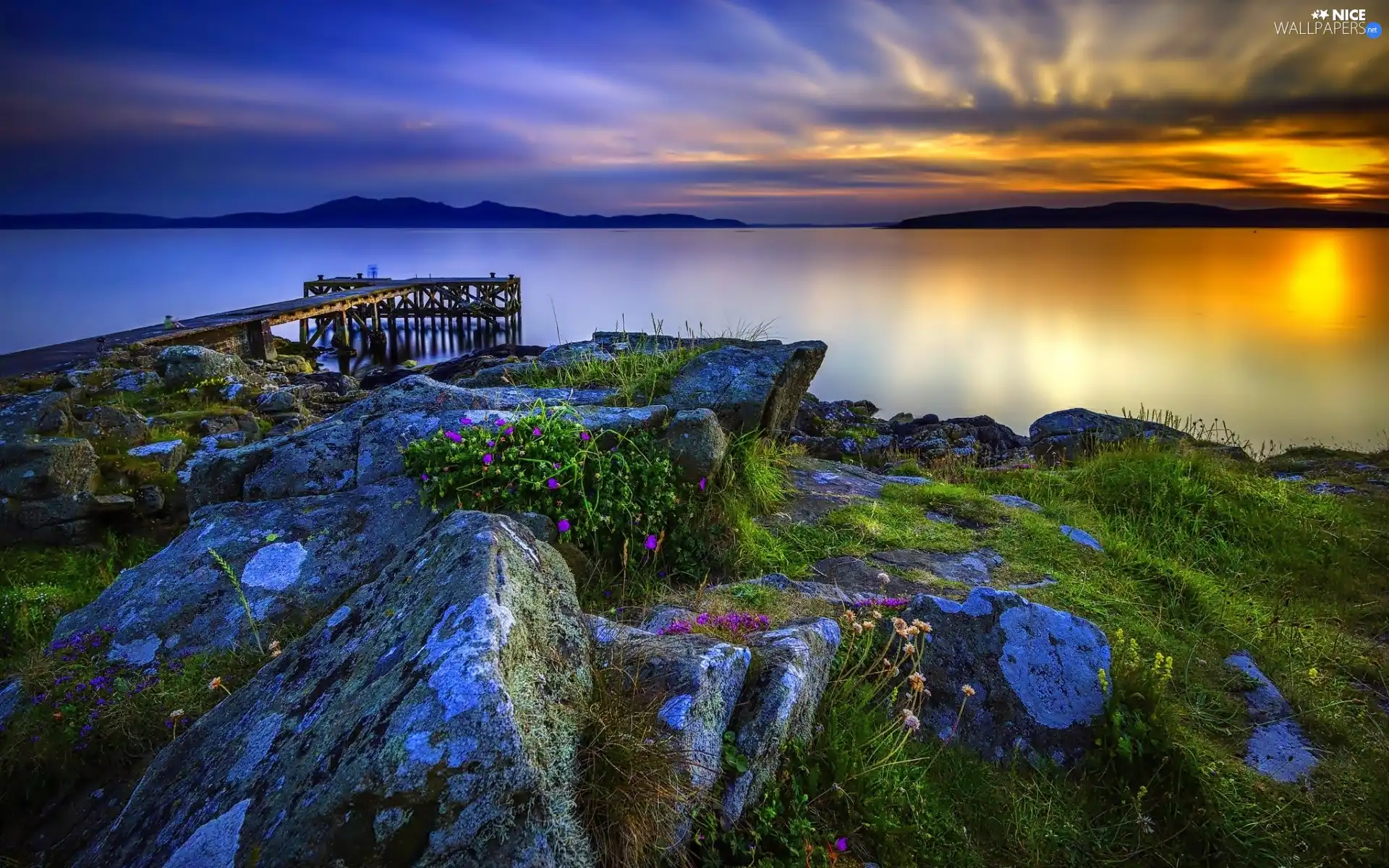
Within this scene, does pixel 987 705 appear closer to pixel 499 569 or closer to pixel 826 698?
pixel 826 698

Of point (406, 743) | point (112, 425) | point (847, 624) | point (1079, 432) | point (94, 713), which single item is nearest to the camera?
point (406, 743)

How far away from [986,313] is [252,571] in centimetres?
3810

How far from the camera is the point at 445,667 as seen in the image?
184 cm

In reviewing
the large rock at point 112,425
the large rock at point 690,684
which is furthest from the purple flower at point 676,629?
the large rock at point 112,425

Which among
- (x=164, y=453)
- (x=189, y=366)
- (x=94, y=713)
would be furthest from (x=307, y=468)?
(x=189, y=366)

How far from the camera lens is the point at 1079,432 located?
12.2 meters

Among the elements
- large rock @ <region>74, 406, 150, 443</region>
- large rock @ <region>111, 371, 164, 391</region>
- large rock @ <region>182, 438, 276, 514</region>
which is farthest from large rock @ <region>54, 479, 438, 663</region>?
large rock @ <region>111, 371, 164, 391</region>

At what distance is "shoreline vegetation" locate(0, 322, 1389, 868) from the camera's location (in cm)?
256

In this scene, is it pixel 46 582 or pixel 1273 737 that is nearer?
pixel 1273 737

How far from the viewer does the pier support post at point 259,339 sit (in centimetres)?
2000

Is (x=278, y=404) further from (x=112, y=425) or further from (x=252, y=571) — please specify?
(x=252, y=571)

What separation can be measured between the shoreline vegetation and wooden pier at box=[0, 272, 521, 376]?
987cm

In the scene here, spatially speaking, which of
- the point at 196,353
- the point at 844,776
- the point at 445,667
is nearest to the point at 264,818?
the point at 445,667

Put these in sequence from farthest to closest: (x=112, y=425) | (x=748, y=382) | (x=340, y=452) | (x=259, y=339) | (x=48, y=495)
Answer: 1. (x=259, y=339)
2. (x=112, y=425)
3. (x=748, y=382)
4. (x=48, y=495)
5. (x=340, y=452)
